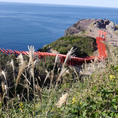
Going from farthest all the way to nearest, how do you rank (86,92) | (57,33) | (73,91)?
(57,33), (73,91), (86,92)

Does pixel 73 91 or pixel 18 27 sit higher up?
pixel 73 91

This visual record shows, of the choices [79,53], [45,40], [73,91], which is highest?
[73,91]

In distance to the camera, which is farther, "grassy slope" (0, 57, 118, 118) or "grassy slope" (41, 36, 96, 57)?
"grassy slope" (41, 36, 96, 57)

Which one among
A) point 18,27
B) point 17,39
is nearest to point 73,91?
point 17,39

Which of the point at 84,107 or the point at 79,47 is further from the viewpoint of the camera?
the point at 79,47

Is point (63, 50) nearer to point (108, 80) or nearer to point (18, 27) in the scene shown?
point (108, 80)

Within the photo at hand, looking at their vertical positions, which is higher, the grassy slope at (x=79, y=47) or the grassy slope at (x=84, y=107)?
the grassy slope at (x=84, y=107)

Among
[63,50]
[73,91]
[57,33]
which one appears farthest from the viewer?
[57,33]

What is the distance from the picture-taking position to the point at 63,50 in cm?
1242

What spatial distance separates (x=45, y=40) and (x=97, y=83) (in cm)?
4522

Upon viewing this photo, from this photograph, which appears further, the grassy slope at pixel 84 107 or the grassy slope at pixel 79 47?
the grassy slope at pixel 79 47

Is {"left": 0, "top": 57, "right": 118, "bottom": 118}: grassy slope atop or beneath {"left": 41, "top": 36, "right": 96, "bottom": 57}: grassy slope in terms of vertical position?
atop

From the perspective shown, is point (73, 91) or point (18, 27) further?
point (18, 27)

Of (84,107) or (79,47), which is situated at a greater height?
(84,107)
